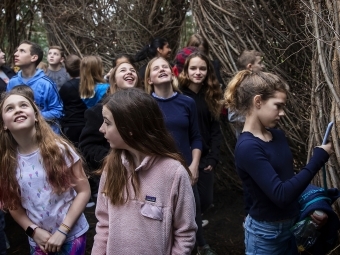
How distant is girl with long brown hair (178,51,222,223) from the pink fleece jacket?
2.06 m

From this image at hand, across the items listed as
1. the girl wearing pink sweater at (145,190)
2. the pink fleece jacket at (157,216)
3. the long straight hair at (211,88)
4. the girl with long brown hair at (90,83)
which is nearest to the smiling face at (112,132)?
the girl wearing pink sweater at (145,190)

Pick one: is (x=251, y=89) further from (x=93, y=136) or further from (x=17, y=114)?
(x=93, y=136)

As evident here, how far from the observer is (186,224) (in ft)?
7.40

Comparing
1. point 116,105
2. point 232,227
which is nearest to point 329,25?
point 116,105

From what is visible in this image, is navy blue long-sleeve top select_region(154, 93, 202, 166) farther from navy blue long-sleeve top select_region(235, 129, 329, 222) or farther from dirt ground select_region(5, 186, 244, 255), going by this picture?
navy blue long-sleeve top select_region(235, 129, 329, 222)

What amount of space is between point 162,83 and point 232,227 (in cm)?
182

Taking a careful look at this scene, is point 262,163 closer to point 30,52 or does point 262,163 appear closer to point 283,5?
point 283,5

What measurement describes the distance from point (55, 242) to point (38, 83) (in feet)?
8.27

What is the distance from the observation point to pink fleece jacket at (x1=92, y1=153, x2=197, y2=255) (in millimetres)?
2256

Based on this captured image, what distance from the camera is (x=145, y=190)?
228 centimetres

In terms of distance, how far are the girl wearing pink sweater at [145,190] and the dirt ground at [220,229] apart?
227 cm

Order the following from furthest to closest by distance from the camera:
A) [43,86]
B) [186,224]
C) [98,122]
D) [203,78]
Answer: [43,86]
[203,78]
[98,122]
[186,224]

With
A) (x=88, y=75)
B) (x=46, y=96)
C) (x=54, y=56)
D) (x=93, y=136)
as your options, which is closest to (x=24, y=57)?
(x=46, y=96)

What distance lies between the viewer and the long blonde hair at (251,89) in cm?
263
